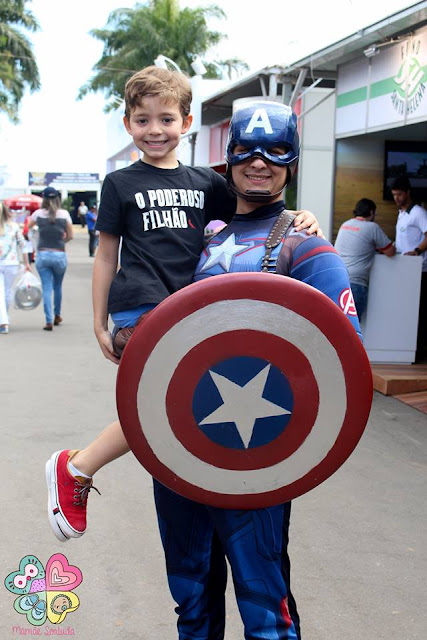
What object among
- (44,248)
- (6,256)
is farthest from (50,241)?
(6,256)

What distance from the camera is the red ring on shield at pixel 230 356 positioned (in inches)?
73.9

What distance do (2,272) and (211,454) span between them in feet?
30.4

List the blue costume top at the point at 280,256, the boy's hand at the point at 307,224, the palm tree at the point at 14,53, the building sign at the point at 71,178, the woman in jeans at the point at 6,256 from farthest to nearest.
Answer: the building sign at the point at 71,178
the palm tree at the point at 14,53
the woman in jeans at the point at 6,256
the boy's hand at the point at 307,224
the blue costume top at the point at 280,256

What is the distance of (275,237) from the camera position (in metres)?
2.16

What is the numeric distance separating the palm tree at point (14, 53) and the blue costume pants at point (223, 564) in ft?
147

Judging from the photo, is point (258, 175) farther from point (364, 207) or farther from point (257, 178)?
point (364, 207)

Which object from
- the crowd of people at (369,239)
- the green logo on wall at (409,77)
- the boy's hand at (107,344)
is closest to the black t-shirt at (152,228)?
the boy's hand at (107,344)

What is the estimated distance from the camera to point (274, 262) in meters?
2.11

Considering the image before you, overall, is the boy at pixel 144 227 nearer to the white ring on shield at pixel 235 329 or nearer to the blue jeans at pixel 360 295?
the white ring on shield at pixel 235 329

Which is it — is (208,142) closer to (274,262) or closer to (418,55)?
(418,55)

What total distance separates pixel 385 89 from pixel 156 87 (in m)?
6.57

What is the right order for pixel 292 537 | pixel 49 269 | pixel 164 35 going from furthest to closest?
pixel 164 35
pixel 49 269
pixel 292 537

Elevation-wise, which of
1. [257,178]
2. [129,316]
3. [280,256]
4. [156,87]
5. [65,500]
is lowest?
[65,500]

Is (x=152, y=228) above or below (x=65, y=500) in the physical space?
above
